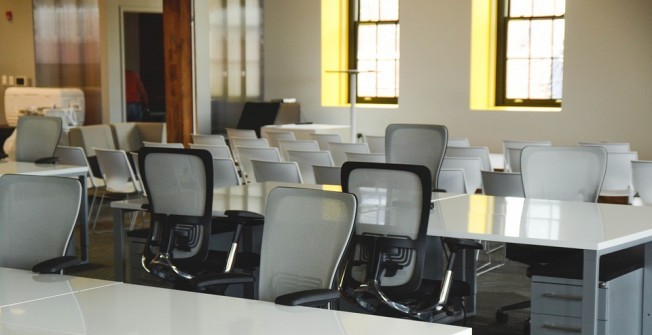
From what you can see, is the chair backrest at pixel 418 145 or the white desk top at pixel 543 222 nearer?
the white desk top at pixel 543 222

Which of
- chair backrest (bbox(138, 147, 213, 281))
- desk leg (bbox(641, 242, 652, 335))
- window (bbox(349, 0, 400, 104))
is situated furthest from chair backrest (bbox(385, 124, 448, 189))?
window (bbox(349, 0, 400, 104))

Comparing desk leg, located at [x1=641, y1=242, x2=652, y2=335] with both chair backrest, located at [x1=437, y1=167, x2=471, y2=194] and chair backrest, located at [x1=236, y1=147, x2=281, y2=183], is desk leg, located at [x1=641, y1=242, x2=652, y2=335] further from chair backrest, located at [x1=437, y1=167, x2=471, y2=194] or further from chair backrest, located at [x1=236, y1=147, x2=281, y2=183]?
chair backrest, located at [x1=236, y1=147, x2=281, y2=183]

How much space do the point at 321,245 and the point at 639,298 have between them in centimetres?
202

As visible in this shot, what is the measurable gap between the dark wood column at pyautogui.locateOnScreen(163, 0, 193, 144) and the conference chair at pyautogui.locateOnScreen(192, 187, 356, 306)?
9.07 metres

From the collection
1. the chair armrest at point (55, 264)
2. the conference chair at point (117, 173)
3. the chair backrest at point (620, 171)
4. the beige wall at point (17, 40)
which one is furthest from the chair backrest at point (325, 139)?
the beige wall at point (17, 40)

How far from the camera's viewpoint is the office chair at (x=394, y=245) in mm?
4762

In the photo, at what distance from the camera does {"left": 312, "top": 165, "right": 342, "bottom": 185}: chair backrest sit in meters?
7.51

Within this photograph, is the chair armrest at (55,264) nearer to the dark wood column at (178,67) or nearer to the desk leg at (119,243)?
the desk leg at (119,243)

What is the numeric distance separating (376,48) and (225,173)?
705cm

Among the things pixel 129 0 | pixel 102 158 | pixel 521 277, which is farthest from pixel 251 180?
pixel 129 0

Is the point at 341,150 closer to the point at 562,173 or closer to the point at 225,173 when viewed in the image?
the point at 225,173

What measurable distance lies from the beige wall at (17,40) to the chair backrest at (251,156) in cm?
801

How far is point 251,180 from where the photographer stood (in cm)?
949

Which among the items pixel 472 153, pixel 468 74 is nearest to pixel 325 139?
pixel 472 153
